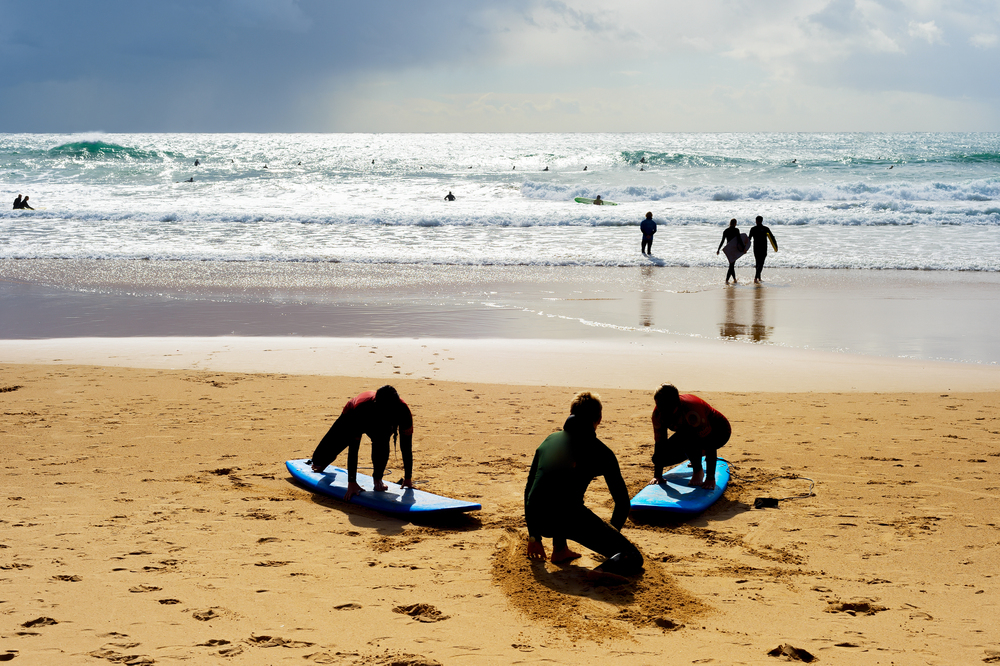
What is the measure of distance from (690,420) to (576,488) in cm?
165

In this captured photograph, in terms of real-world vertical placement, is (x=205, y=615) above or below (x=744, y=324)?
below

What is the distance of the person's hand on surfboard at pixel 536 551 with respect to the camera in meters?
5.11

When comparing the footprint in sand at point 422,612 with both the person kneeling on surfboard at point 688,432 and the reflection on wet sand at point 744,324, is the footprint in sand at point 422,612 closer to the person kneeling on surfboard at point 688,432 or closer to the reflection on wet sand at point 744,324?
the person kneeling on surfboard at point 688,432

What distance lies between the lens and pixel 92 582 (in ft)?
14.8

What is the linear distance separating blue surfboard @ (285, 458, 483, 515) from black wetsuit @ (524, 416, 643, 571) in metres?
0.99

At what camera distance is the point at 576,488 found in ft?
16.5

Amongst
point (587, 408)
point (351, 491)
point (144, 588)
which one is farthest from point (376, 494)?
point (587, 408)

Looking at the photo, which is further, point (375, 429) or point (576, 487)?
point (375, 429)

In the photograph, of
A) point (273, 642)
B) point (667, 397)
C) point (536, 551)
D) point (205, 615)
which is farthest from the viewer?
point (667, 397)

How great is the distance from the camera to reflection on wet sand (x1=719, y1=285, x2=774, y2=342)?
41.8 feet

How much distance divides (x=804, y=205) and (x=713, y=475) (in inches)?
1217

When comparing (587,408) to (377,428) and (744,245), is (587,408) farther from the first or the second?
(744,245)

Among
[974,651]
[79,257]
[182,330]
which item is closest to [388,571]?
[974,651]

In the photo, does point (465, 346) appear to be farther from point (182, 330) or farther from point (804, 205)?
point (804, 205)
